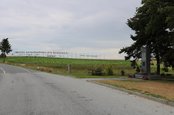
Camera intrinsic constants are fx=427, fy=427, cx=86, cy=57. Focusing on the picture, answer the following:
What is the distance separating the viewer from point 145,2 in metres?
41.8

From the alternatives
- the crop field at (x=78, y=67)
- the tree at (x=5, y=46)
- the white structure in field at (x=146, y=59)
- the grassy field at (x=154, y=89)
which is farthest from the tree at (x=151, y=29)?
the tree at (x=5, y=46)

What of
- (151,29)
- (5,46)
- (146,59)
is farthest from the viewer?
(5,46)

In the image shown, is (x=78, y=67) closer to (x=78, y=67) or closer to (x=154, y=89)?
(x=78, y=67)

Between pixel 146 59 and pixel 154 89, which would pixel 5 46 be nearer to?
pixel 146 59

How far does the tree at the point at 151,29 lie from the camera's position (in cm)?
3991

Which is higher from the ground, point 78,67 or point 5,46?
point 5,46

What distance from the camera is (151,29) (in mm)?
40688

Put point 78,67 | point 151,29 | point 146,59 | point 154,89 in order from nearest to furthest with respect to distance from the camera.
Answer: point 154,89 < point 151,29 < point 146,59 < point 78,67

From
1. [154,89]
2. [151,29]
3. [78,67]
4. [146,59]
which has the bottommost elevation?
[154,89]

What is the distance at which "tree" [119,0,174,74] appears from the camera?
131ft

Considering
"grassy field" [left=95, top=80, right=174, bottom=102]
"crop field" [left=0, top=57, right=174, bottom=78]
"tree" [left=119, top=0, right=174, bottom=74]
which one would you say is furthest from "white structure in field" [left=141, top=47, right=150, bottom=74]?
"grassy field" [left=95, top=80, right=174, bottom=102]

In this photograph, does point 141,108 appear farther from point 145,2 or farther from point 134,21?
point 134,21

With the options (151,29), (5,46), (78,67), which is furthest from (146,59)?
(5,46)

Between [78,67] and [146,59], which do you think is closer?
[146,59]
